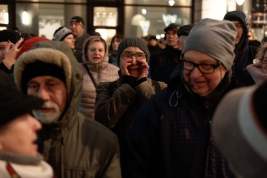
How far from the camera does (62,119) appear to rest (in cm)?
259

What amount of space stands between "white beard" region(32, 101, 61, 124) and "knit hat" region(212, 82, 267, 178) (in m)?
1.45

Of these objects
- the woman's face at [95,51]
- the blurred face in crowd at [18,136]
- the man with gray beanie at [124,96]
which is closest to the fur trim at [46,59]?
the blurred face in crowd at [18,136]

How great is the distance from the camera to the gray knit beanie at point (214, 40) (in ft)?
9.05

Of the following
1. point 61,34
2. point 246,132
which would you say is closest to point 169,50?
point 61,34

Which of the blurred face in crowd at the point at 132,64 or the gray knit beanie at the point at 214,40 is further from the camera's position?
the blurred face in crowd at the point at 132,64

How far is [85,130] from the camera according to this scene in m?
2.72

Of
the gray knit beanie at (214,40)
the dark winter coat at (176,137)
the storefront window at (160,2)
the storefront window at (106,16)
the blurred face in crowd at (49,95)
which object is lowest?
the dark winter coat at (176,137)

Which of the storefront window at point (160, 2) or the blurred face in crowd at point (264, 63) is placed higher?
the storefront window at point (160, 2)

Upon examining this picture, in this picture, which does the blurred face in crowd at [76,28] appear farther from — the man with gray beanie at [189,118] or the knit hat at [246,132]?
the knit hat at [246,132]

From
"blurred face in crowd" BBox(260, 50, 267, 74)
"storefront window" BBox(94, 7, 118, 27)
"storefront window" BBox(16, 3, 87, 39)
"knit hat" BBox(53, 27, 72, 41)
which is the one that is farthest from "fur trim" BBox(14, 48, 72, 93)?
"storefront window" BBox(94, 7, 118, 27)

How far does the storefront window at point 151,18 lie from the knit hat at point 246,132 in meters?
14.8

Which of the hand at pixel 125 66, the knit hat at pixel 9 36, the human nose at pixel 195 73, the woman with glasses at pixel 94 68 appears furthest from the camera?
the knit hat at pixel 9 36

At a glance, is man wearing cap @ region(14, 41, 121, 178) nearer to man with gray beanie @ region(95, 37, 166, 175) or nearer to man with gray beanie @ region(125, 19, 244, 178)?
man with gray beanie @ region(125, 19, 244, 178)

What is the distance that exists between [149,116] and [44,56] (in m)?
0.72
